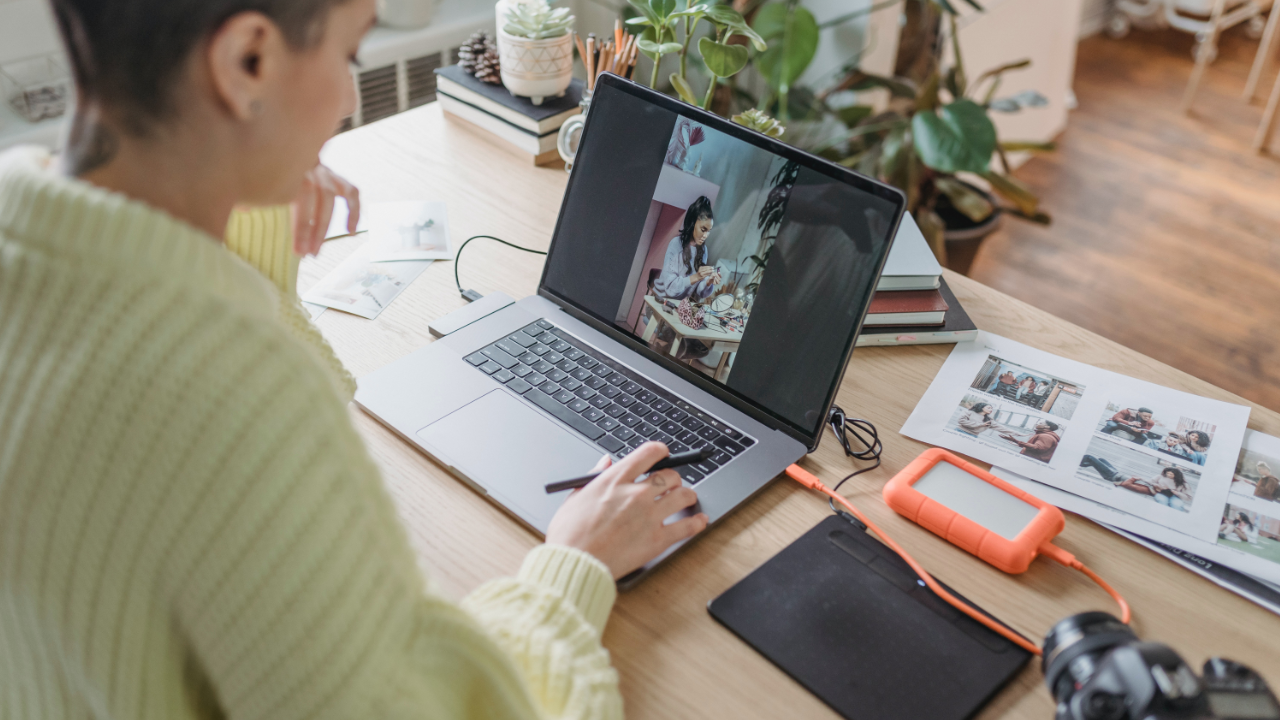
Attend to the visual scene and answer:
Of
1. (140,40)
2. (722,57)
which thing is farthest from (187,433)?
(722,57)

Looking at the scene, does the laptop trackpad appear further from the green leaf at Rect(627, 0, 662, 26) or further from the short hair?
the green leaf at Rect(627, 0, 662, 26)

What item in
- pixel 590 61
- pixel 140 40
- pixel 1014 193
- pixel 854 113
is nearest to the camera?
pixel 140 40

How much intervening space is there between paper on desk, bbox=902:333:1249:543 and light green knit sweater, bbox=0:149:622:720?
0.62 metres

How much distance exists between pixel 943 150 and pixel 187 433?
1.66 meters

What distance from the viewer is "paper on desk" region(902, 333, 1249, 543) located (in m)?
0.89

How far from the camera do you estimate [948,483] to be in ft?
2.88

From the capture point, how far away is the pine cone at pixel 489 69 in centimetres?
150

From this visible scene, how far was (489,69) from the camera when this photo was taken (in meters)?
1.50

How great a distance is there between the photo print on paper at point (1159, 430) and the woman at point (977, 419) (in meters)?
0.11

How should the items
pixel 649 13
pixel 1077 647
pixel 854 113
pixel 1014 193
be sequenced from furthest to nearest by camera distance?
1. pixel 854 113
2. pixel 1014 193
3. pixel 649 13
4. pixel 1077 647

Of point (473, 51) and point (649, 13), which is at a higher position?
point (649, 13)

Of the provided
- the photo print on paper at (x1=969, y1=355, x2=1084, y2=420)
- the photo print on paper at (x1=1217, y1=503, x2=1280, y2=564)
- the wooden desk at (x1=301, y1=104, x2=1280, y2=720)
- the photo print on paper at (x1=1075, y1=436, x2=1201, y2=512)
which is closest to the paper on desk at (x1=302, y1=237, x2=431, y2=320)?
the wooden desk at (x1=301, y1=104, x2=1280, y2=720)

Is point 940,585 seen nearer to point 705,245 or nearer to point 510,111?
point 705,245

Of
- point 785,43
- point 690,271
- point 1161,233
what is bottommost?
point 1161,233
